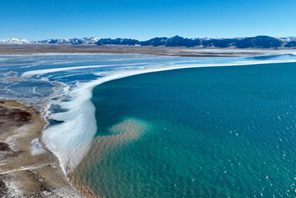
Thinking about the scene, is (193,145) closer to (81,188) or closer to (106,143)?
(106,143)

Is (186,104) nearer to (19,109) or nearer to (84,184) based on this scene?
(19,109)

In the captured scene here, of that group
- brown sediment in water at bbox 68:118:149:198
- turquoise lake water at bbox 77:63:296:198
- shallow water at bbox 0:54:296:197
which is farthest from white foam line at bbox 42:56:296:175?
turquoise lake water at bbox 77:63:296:198

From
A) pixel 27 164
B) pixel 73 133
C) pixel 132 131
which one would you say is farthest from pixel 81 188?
pixel 73 133

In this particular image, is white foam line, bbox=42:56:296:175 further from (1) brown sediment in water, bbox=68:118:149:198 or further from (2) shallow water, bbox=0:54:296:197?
(1) brown sediment in water, bbox=68:118:149:198

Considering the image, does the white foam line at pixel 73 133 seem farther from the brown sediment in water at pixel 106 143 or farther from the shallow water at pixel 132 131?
the brown sediment in water at pixel 106 143

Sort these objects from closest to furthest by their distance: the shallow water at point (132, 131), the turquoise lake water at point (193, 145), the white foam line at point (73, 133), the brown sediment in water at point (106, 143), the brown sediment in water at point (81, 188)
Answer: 1. the brown sediment in water at point (81, 188)
2. the turquoise lake water at point (193, 145)
3. the shallow water at point (132, 131)
4. the brown sediment in water at point (106, 143)
5. the white foam line at point (73, 133)

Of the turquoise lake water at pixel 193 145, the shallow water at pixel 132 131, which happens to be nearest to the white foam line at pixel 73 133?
the shallow water at pixel 132 131
